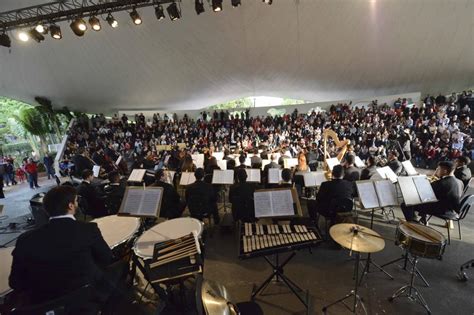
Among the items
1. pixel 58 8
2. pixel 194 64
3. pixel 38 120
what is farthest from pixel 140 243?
pixel 38 120

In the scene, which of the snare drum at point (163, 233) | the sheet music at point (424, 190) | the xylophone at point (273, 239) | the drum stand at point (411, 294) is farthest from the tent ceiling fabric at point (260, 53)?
the drum stand at point (411, 294)

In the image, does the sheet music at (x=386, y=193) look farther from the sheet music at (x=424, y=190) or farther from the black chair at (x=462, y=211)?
the black chair at (x=462, y=211)

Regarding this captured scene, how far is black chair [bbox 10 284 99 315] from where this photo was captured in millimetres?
1582

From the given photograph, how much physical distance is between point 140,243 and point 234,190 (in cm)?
206

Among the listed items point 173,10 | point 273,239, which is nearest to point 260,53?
point 173,10

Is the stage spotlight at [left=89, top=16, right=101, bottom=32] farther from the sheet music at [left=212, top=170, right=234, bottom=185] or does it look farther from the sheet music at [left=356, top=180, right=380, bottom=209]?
the sheet music at [left=356, top=180, right=380, bottom=209]

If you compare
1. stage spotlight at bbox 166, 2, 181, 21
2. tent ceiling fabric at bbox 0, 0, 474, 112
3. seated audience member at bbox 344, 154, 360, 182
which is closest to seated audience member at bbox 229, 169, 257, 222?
seated audience member at bbox 344, 154, 360, 182

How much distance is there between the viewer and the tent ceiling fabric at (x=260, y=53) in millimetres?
10594

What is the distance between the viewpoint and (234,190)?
447 centimetres

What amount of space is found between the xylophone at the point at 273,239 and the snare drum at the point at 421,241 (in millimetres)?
959

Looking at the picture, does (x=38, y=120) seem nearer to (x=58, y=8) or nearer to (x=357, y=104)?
(x=58, y=8)

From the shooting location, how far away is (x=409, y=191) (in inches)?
159

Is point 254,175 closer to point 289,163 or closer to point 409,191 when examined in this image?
point 289,163

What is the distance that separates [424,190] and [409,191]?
0.33 meters
